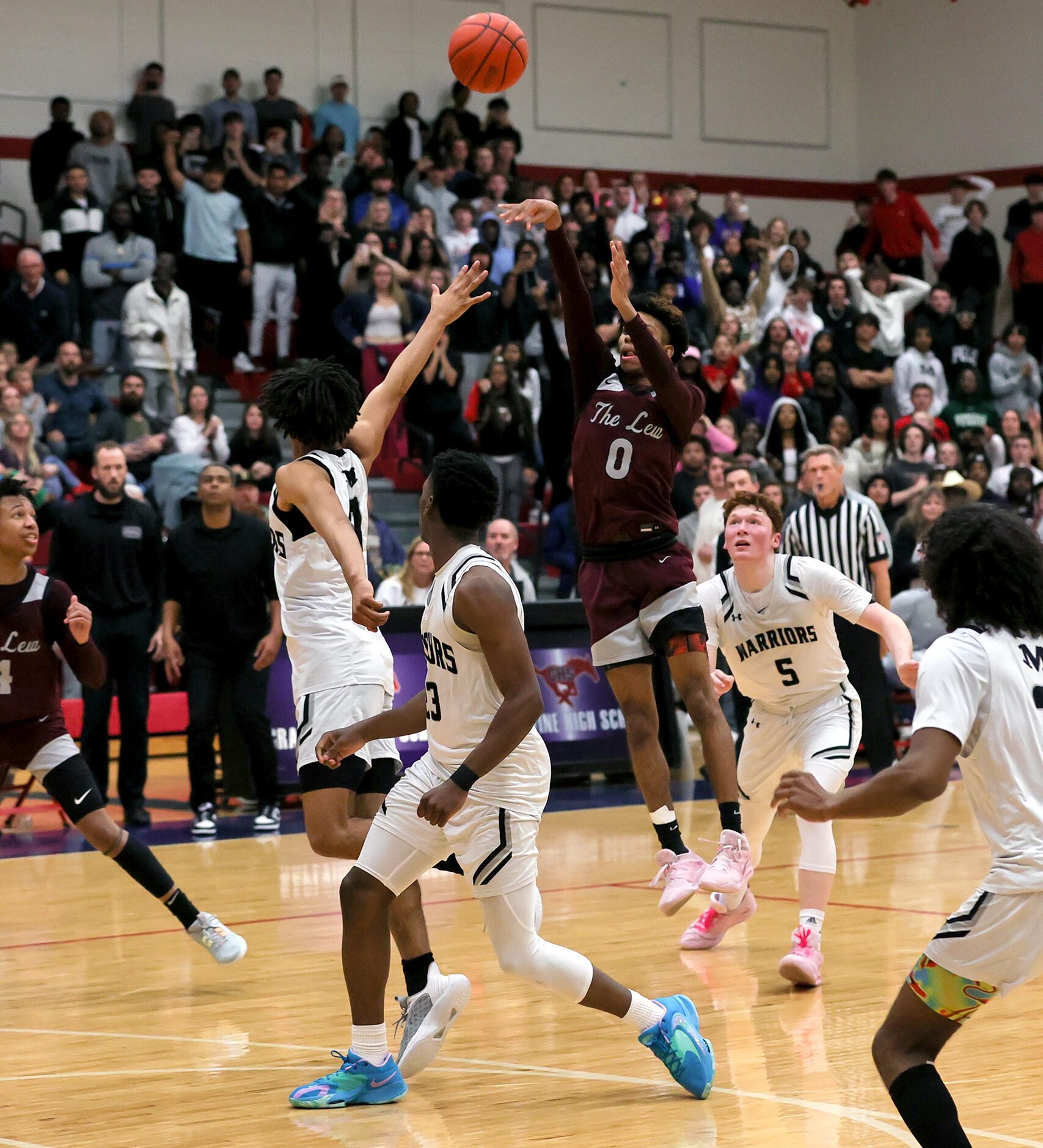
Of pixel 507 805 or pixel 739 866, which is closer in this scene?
pixel 507 805

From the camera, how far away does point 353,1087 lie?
16.6 feet

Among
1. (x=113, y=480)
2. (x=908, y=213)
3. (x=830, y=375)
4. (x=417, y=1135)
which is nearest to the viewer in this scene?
(x=417, y=1135)

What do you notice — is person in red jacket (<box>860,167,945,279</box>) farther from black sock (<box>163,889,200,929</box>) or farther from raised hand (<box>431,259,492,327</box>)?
black sock (<box>163,889,200,929</box>)

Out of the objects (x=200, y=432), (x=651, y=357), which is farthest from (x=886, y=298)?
(x=651, y=357)

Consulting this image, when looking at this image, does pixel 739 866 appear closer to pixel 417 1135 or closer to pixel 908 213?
pixel 417 1135

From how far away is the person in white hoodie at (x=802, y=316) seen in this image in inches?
758

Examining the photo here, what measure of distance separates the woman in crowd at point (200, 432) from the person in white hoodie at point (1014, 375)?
32.9 ft

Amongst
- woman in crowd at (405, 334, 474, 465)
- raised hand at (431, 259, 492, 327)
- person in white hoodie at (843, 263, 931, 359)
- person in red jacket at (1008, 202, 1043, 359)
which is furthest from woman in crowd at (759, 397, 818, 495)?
raised hand at (431, 259, 492, 327)

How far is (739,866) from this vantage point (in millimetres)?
6461

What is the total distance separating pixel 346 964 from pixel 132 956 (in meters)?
2.79

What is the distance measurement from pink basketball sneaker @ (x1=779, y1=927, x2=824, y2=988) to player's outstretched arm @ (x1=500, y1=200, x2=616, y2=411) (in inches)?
90.6

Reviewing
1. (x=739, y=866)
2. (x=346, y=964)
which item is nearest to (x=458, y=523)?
(x=346, y=964)

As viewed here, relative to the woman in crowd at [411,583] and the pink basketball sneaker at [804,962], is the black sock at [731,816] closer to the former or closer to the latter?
the pink basketball sneaker at [804,962]

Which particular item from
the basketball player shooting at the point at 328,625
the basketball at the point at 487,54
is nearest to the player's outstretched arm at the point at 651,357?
the basketball player shooting at the point at 328,625
